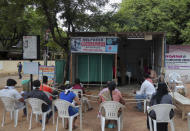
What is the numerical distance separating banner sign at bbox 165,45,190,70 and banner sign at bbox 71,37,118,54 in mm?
5337

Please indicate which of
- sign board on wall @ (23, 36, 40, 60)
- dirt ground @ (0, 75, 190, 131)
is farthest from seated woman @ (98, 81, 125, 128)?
sign board on wall @ (23, 36, 40, 60)

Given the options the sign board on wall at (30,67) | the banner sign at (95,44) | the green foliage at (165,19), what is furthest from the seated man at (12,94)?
the green foliage at (165,19)

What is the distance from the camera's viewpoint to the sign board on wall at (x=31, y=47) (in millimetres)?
6125

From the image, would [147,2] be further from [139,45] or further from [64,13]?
[64,13]

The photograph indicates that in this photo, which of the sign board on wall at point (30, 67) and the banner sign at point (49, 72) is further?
the banner sign at point (49, 72)

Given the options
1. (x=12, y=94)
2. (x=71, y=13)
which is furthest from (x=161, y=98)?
(x=71, y=13)

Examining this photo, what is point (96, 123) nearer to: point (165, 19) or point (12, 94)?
point (12, 94)

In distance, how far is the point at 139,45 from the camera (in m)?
11.8

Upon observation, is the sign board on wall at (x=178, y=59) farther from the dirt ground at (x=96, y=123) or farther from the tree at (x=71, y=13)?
the dirt ground at (x=96, y=123)

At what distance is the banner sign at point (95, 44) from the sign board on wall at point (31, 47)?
2.60 meters

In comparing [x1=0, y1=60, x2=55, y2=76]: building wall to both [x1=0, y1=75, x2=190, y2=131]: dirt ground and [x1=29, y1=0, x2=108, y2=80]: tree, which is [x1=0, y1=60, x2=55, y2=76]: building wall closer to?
[x1=29, y1=0, x2=108, y2=80]: tree

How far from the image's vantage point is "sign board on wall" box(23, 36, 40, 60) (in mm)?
6125

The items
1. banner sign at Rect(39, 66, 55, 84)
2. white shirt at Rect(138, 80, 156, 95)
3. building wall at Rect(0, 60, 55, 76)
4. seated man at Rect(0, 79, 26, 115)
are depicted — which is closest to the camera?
seated man at Rect(0, 79, 26, 115)

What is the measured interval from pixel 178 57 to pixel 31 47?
9404 millimetres
